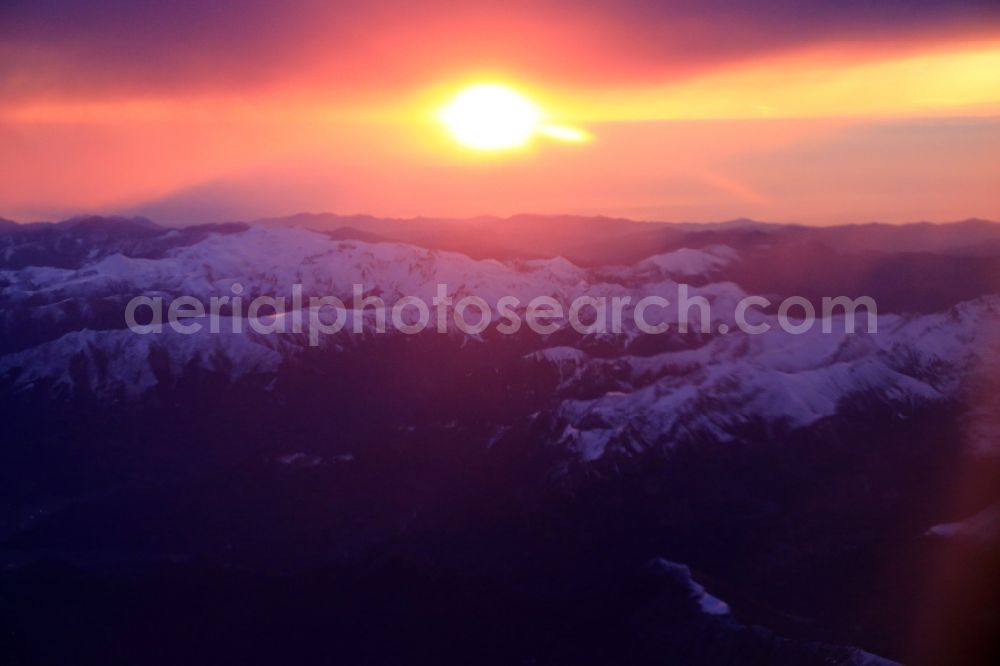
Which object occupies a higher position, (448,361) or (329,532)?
(448,361)

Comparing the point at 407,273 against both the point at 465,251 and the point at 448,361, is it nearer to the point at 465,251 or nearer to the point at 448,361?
the point at 465,251

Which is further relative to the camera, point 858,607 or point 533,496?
point 533,496

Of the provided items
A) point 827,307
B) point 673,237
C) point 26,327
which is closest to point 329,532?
point 827,307

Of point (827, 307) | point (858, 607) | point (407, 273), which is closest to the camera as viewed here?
point (858, 607)

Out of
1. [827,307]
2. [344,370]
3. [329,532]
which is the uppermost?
[827,307]

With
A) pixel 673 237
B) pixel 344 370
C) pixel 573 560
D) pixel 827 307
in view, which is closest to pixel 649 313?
pixel 827 307

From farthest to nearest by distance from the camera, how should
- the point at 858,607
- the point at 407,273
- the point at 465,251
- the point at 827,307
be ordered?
the point at 465,251
the point at 407,273
the point at 827,307
the point at 858,607
